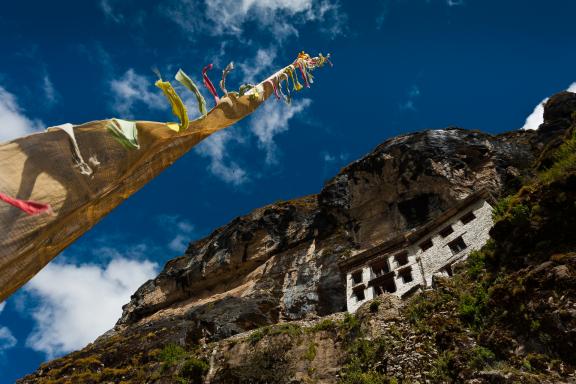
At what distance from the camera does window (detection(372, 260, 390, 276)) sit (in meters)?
30.3

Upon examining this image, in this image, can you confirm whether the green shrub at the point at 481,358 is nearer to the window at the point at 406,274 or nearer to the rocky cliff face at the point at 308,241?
the window at the point at 406,274

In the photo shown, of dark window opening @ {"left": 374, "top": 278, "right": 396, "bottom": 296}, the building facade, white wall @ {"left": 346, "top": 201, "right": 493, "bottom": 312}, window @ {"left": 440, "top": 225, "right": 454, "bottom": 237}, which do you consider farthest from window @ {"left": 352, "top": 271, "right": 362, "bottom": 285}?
window @ {"left": 440, "top": 225, "right": 454, "bottom": 237}

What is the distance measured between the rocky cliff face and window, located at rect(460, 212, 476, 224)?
4.58 meters

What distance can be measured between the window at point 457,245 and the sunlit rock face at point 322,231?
890 centimetres

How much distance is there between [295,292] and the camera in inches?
1428

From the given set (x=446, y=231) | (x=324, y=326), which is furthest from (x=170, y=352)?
(x=446, y=231)

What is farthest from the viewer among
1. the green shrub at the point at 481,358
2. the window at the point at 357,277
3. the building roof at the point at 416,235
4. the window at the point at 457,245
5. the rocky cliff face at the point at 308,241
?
the rocky cliff face at the point at 308,241

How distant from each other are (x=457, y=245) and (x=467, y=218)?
2253 millimetres

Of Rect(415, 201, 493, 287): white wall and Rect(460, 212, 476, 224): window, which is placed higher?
Rect(460, 212, 476, 224): window

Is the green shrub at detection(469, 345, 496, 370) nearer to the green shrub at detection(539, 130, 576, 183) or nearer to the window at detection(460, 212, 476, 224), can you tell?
the green shrub at detection(539, 130, 576, 183)

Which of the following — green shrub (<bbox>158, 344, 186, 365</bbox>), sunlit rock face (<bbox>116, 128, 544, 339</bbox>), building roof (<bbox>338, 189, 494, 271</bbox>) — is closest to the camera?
green shrub (<bbox>158, 344, 186, 365</bbox>)

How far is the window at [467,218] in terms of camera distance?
90.8ft

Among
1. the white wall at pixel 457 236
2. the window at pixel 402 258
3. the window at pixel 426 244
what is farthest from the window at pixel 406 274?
the window at pixel 426 244

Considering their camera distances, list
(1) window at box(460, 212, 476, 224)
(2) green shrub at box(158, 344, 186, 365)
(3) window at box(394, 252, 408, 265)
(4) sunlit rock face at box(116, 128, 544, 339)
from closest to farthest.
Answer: (1) window at box(460, 212, 476, 224), (2) green shrub at box(158, 344, 186, 365), (3) window at box(394, 252, 408, 265), (4) sunlit rock face at box(116, 128, 544, 339)
